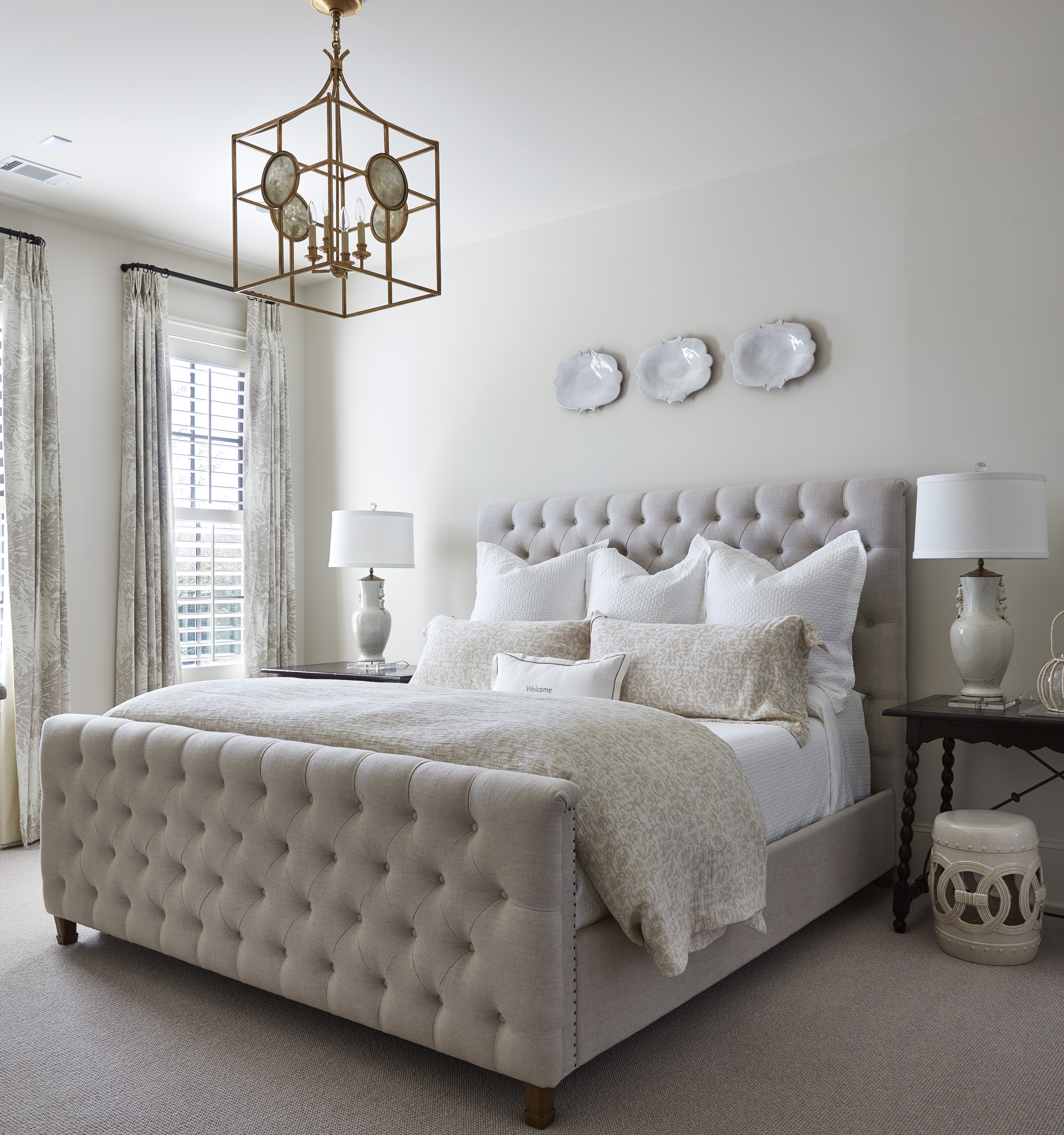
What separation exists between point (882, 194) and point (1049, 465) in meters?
1.19

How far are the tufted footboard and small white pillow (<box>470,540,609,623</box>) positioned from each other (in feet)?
4.99

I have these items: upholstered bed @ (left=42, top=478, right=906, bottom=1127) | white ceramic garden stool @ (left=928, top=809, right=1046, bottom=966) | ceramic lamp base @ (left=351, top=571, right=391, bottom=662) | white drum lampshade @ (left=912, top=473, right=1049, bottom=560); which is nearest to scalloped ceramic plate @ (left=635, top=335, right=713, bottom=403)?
upholstered bed @ (left=42, top=478, right=906, bottom=1127)

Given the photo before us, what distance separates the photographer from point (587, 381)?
438cm

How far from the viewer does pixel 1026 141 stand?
11.0ft


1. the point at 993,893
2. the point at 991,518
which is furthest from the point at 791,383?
the point at 993,893

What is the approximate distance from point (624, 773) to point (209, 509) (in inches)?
136

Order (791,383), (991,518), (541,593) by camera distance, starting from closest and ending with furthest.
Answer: (991,518) < (791,383) < (541,593)

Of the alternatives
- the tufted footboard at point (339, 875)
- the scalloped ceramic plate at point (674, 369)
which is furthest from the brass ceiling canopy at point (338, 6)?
the tufted footboard at point (339, 875)

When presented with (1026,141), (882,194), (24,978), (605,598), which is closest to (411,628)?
(605,598)

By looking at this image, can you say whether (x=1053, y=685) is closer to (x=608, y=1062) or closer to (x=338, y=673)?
(x=608, y=1062)

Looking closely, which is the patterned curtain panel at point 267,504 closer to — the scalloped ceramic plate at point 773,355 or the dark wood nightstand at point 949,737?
the scalloped ceramic plate at point 773,355

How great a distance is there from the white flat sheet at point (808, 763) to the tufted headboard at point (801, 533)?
116 millimetres

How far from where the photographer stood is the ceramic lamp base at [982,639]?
3.09 m

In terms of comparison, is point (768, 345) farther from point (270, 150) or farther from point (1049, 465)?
point (270, 150)
